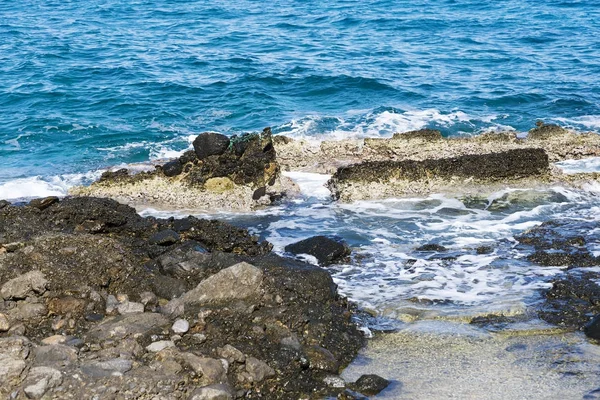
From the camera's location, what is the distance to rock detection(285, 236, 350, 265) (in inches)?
430

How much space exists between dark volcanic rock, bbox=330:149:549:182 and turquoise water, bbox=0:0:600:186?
4392mm

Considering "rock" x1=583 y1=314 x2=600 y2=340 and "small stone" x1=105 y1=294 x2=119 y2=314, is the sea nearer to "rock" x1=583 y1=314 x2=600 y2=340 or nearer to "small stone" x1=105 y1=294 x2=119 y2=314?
"rock" x1=583 y1=314 x2=600 y2=340

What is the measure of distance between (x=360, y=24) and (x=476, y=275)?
21820 mm

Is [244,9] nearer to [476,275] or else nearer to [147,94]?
[147,94]

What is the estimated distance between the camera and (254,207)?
546 inches

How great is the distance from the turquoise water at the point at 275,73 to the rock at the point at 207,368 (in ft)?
31.1

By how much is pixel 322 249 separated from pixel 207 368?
415cm

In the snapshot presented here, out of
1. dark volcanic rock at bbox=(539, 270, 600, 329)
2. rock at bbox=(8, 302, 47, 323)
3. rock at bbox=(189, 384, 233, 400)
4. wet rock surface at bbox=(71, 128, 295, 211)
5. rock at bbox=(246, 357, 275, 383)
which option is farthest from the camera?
wet rock surface at bbox=(71, 128, 295, 211)

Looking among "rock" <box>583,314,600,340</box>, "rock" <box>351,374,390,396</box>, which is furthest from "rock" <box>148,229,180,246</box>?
"rock" <box>583,314,600,340</box>

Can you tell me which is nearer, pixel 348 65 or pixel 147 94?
pixel 147 94

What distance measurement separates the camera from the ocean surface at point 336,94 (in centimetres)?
1131

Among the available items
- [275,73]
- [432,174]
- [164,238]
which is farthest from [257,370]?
[275,73]

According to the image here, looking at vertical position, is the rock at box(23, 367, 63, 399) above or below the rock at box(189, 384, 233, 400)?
above

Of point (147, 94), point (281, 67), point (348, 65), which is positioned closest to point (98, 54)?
point (147, 94)
